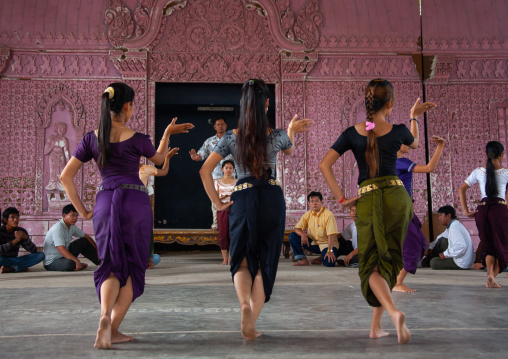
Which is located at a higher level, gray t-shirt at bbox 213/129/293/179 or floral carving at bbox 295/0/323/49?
floral carving at bbox 295/0/323/49

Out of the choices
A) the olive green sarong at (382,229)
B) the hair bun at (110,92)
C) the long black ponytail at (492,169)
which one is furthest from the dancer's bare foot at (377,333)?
the long black ponytail at (492,169)

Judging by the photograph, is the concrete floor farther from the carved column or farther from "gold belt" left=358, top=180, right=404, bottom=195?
the carved column

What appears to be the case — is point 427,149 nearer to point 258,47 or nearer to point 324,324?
point 258,47

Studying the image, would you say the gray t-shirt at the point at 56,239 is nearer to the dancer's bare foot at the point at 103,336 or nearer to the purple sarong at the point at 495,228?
the dancer's bare foot at the point at 103,336

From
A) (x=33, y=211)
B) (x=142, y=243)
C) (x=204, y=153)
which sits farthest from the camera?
(x=33, y=211)

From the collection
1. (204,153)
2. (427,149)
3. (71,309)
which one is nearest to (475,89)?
(427,149)

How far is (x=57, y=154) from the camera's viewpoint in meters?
7.98

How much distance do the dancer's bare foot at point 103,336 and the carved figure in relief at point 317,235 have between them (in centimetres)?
405

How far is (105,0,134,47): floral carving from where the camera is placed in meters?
8.10

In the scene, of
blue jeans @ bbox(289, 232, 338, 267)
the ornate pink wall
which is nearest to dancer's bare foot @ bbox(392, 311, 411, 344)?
blue jeans @ bbox(289, 232, 338, 267)

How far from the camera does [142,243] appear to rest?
244cm

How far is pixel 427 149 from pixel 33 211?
5.96m

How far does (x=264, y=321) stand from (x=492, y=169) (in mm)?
2597

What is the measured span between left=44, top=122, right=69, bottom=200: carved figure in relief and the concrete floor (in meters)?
3.49
